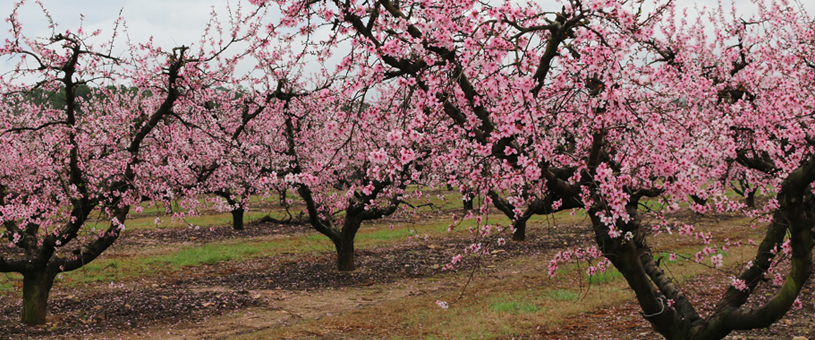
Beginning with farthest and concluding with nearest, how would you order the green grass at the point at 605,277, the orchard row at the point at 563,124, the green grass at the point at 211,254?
the green grass at the point at 211,254 → the green grass at the point at 605,277 → the orchard row at the point at 563,124

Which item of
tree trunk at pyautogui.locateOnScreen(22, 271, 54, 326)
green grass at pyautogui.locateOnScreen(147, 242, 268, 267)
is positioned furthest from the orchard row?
green grass at pyautogui.locateOnScreen(147, 242, 268, 267)

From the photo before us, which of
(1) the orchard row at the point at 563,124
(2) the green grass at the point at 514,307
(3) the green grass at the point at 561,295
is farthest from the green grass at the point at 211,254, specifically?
(3) the green grass at the point at 561,295

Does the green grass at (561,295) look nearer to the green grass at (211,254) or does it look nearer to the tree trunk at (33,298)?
the tree trunk at (33,298)

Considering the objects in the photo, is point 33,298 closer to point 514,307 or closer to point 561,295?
point 514,307

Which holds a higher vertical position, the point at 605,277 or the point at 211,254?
the point at 211,254

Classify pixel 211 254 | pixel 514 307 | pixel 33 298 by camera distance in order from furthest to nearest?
pixel 211 254
pixel 514 307
pixel 33 298

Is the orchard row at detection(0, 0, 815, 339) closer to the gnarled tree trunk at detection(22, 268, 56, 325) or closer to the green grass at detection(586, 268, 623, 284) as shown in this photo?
the gnarled tree trunk at detection(22, 268, 56, 325)

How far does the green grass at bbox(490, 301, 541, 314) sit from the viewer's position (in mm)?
11102

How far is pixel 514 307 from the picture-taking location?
1140 centimetres

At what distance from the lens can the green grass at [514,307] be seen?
36.4 ft

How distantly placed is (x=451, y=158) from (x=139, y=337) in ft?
25.9

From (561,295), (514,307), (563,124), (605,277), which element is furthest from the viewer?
(605,277)

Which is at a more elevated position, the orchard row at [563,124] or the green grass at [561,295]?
the orchard row at [563,124]

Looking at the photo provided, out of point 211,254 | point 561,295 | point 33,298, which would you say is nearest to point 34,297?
point 33,298
